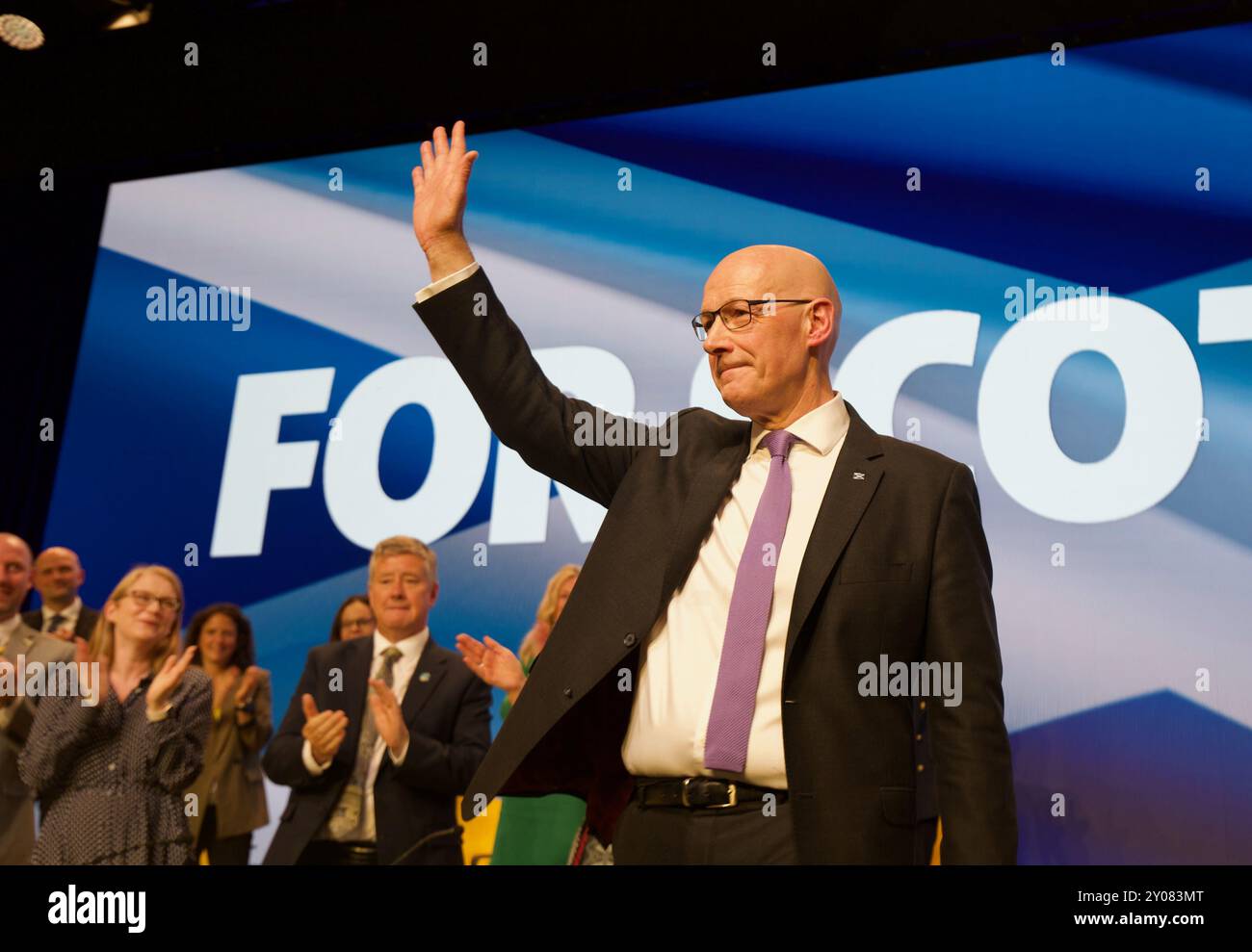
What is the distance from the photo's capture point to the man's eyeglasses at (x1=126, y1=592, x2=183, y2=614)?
427cm

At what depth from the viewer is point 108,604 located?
436 cm

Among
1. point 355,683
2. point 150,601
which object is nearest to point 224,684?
point 355,683

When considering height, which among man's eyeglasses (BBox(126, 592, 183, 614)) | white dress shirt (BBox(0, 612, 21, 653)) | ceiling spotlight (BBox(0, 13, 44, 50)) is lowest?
white dress shirt (BBox(0, 612, 21, 653))

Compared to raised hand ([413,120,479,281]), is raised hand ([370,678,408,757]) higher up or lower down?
lower down

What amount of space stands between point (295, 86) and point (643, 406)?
A: 7.69 feet

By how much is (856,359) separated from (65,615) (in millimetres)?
3596

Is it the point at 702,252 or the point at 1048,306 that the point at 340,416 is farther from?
the point at 1048,306

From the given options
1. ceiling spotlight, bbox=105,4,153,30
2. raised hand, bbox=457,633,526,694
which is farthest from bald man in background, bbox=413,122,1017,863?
ceiling spotlight, bbox=105,4,153,30

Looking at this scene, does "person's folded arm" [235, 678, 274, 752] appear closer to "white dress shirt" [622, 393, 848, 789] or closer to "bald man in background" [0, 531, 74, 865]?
"bald man in background" [0, 531, 74, 865]

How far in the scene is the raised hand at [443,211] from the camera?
215 centimetres

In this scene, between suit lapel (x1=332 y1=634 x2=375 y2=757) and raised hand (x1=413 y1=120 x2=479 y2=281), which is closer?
raised hand (x1=413 y1=120 x2=479 y2=281)

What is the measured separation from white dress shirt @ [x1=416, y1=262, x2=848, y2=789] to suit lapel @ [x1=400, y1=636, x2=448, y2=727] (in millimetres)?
2533
